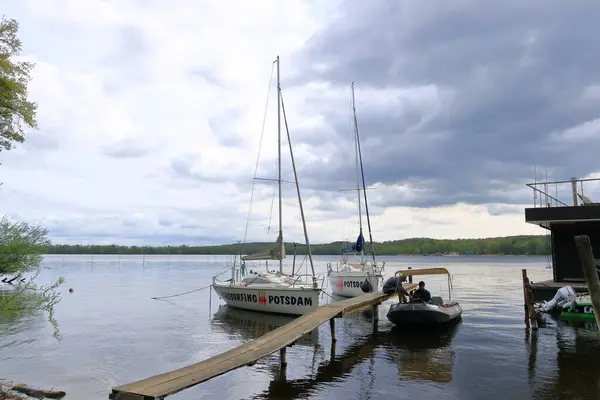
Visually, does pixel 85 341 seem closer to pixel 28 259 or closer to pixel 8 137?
pixel 28 259

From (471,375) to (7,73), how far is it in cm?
1330

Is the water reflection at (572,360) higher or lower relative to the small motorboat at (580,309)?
lower

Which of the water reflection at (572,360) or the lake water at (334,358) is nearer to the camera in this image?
the water reflection at (572,360)

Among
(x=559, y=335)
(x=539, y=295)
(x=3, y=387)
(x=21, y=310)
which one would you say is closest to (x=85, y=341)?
(x=3, y=387)

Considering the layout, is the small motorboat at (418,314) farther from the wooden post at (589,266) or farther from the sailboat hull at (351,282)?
the sailboat hull at (351,282)

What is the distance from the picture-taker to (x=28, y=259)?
30.5 ft

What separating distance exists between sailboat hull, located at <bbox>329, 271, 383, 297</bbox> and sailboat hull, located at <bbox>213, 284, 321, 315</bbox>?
8.22 m

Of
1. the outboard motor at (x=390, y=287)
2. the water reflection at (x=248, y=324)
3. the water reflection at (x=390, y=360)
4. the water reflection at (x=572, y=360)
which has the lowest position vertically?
the water reflection at (x=248, y=324)

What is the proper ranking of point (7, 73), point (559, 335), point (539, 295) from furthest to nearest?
point (539, 295) → point (559, 335) → point (7, 73)

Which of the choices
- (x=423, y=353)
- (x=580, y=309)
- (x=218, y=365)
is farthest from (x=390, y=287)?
(x=218, y=365)

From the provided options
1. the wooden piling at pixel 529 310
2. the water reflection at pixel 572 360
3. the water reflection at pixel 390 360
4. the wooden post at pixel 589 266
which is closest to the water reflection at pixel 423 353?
the water reflection at pixel 390 360

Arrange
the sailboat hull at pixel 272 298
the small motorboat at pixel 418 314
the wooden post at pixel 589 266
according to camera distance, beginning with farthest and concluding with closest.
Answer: the sailboat hull at pixel 272 298 < the small motorboat at pixel 418 314 < the wooden post at pixel 589 266

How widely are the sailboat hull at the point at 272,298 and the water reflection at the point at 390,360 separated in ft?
14.8

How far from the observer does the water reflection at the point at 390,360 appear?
11719 mm
